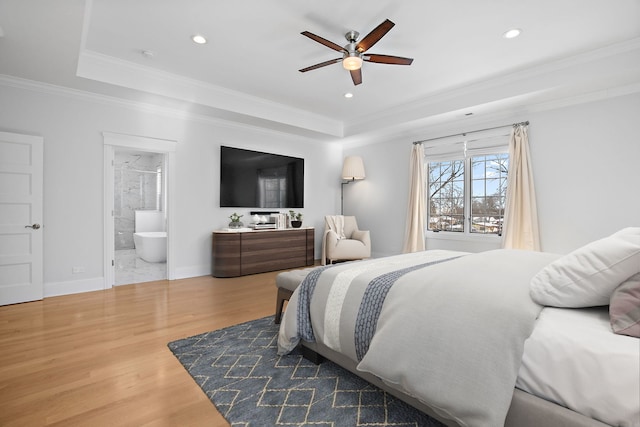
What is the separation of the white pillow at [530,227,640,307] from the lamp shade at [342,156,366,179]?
16.2 ft

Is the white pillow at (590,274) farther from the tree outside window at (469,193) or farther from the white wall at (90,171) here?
the white wall at (90,171)

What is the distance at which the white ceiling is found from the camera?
8.68ft

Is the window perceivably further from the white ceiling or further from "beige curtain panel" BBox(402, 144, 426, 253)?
the white ceiling

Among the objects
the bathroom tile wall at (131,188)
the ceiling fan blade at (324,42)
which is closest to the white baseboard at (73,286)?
the ceiling fan blade at (324,42)

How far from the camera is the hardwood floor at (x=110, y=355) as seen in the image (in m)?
1.60

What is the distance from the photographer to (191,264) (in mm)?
4797

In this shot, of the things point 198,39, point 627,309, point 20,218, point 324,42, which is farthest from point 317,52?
point 20,218

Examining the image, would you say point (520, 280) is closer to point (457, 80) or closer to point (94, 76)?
point (457, 80)

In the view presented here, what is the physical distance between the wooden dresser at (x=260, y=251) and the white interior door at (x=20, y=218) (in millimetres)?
2060

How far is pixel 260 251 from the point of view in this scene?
5105 mm

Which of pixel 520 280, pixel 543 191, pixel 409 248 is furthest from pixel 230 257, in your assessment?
pixel 543 191

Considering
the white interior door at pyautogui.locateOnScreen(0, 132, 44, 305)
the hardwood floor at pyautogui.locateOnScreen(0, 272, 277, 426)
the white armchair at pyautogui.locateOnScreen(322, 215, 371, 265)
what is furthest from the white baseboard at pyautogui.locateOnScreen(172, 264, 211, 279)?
the white armchair at pyautogui.locateOnScreen(322, 215, 371, 265)

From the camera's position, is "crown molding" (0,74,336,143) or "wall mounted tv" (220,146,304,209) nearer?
"crown molding" (0,74,336,143)

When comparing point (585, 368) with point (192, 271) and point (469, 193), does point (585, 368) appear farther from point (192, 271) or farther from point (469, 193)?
point (192, 271)
